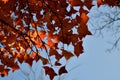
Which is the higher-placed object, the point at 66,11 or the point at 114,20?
the point at 114,20

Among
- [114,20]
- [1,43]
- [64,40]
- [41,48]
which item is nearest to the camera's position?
[64,40]

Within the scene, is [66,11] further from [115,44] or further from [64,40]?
[115,44]

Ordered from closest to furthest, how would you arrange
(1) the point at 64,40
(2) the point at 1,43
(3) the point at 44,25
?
(1) the point at 64,40 < (2) the point at 1,43 < (3) the point at 44,25

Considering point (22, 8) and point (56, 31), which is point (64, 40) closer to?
point (56, 31)

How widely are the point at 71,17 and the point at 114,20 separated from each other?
7677 mm

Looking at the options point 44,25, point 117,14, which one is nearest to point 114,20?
point 117,14

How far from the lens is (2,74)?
5168 millimetres

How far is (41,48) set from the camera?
4.96 m

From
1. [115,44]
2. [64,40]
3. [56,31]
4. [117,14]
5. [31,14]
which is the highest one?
[117,14]

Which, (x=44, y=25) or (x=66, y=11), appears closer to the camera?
(x=66, y=11)

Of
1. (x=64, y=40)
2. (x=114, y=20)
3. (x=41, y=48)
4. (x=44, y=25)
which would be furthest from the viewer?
(x=114, y=20)

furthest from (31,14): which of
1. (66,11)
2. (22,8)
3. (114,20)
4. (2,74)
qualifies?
(114,20)

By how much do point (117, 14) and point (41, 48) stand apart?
7.59m

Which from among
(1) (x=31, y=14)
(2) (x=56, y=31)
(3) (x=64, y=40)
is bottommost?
(3) (x=64, y=40)
